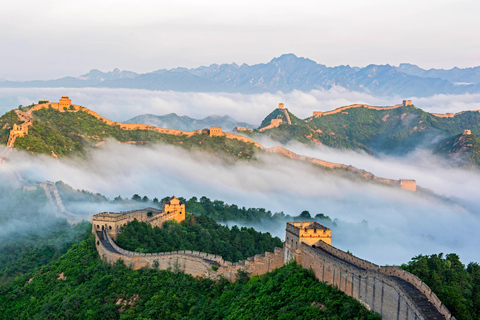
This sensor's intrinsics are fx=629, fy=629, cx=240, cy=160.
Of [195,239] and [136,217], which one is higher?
[136,217]

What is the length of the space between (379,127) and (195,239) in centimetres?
15024

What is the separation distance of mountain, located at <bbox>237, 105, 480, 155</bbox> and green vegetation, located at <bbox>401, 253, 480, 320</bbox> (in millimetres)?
125649

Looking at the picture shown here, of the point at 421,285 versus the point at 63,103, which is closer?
the point at 421,285

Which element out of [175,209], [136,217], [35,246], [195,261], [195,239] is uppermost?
[136,217]

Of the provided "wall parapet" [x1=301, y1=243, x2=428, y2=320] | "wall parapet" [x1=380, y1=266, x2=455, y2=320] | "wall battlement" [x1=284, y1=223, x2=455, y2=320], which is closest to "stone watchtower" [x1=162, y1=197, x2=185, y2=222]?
"wall battlement" [x1=284, y1=223, x2=455, y2=320]

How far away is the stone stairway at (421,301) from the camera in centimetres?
2491

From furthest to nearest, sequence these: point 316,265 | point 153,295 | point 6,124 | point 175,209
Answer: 1. point 6,124
2. point 175,209
3. point 153,295
4. point 316,265

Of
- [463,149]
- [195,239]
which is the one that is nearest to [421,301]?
[195,239]

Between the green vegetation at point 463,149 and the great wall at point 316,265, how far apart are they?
107 metres

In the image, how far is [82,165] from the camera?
311ft

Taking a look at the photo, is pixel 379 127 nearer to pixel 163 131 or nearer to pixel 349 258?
pixel 163 131

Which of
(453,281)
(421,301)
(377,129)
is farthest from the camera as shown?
(377,129)

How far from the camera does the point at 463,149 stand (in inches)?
5965

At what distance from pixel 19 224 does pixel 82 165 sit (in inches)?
1239
